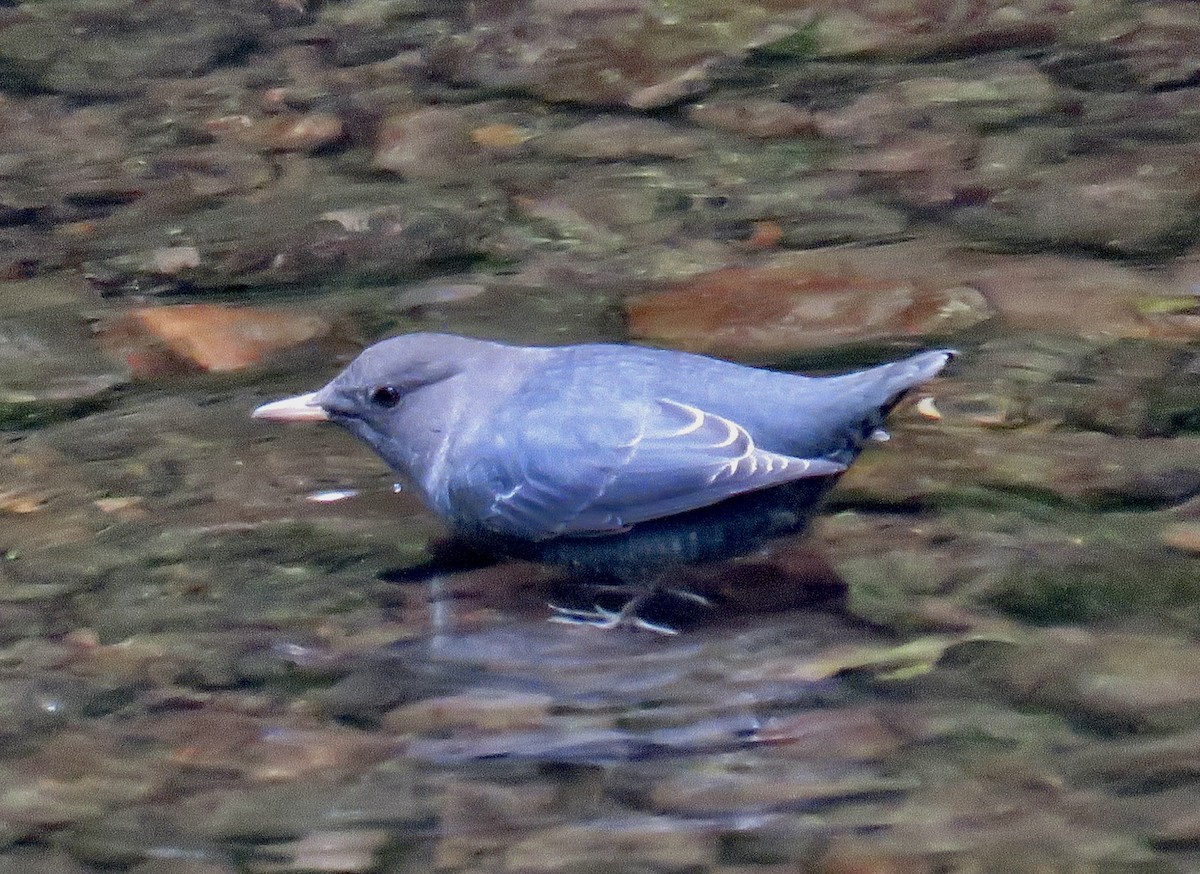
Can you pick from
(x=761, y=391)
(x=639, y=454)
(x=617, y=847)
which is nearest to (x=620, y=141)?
(x=761, y=391)

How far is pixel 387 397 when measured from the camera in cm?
448


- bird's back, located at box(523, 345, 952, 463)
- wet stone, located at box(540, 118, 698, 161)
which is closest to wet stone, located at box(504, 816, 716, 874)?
bird's back, located at box(523, 345, 952, 463)

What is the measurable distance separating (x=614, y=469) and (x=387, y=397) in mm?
708

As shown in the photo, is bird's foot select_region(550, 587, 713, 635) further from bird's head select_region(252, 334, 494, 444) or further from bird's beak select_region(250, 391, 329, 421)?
bird's beak select_region(250, 391, 329, 421)

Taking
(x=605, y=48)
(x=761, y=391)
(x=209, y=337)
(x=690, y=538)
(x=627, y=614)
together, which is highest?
(x=605, y=48)

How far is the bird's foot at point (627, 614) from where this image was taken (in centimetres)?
412

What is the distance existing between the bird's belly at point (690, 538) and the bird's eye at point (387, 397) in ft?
1.54

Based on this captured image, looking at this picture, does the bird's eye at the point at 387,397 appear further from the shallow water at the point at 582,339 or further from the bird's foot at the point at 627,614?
the bird's foot at the point at 627,614

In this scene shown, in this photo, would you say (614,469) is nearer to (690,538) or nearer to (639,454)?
(639,454)

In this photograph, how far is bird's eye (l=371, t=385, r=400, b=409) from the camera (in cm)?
447

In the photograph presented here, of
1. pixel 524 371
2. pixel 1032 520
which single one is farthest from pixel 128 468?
pixel 1032 520

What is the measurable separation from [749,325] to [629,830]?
8.00ft

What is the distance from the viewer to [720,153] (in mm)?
6855

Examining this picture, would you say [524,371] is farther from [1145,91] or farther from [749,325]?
[1145,91]
